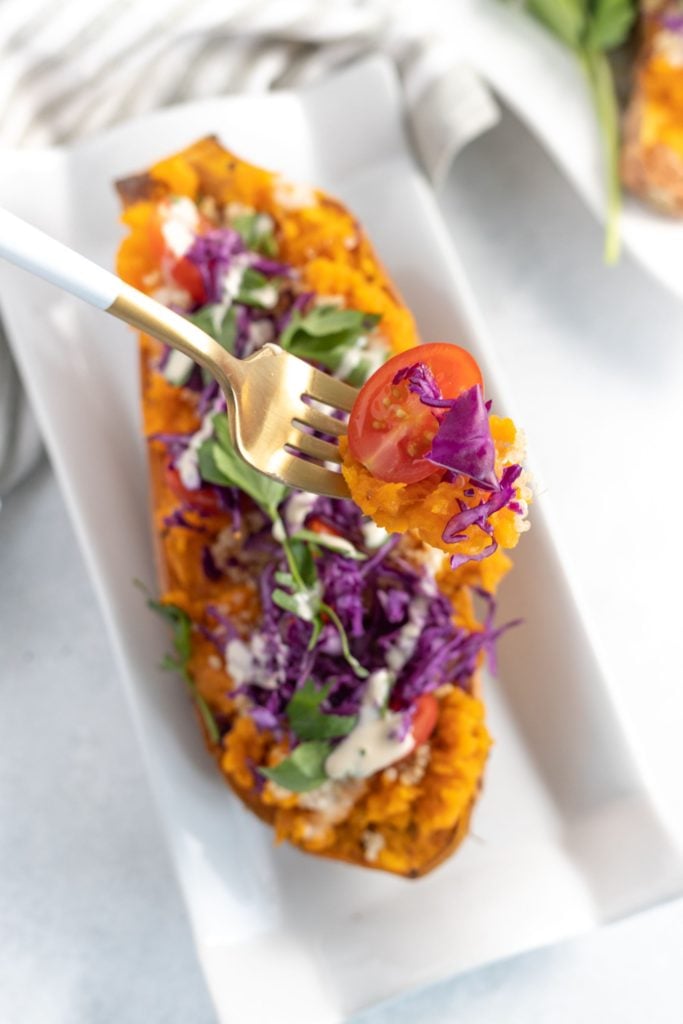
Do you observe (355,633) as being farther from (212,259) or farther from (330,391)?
(212,259)

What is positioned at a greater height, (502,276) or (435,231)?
(435,231)

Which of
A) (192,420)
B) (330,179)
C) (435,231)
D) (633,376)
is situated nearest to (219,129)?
(330,179)

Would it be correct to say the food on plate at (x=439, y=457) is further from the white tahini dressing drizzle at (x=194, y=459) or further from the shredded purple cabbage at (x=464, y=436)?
the white tahini dressing drizzle at (x=194, y=459)

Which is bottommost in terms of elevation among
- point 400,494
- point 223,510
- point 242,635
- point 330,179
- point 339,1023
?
point 339,1023

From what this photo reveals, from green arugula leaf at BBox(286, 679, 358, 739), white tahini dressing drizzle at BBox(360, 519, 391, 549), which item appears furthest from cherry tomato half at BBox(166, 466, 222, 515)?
green arugula leaf at BBox(286, 679, 358, 739)

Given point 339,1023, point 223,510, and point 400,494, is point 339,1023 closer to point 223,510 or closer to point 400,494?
point 223,510

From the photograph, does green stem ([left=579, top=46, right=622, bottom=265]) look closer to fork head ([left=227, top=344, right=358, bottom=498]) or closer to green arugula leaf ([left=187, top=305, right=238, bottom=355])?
green arugula leaf ([left=187, top=305, right=238, bottom=355])
